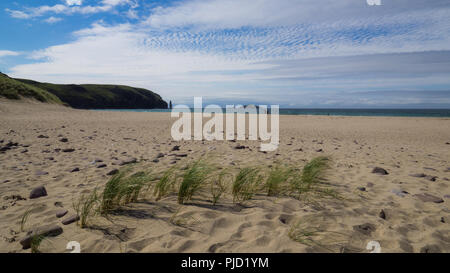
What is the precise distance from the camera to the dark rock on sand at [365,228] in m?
3.08

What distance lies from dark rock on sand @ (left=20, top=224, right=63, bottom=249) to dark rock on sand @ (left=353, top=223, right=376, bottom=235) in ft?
11.9

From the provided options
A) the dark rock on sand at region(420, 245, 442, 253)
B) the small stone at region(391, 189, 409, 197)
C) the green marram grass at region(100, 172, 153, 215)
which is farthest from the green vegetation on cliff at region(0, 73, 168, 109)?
the dark rock on sand at region(420, 245, 442, 253)

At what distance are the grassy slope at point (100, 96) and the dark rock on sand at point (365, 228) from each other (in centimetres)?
12437

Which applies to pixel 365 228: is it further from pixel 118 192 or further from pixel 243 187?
pixel 118 192

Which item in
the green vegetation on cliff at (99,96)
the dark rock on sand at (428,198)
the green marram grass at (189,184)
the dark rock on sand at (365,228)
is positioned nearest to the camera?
the dark rock on sand at (365,228)

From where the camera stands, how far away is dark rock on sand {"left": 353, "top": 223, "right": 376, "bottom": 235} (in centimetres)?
308

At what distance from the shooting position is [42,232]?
9.09 feet

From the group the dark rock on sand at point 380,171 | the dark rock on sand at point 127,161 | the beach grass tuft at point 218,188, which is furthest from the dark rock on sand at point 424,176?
the dark rock on sand at point 127,161

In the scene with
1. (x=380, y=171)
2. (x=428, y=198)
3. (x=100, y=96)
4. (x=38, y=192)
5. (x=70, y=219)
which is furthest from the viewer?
(x=100, y=96)

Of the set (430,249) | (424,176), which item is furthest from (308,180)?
(424,176)

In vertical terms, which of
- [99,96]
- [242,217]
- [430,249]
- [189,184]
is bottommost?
[430,249]

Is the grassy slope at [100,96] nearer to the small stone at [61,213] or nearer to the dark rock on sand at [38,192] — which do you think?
the dark rock on sand at [38,192]

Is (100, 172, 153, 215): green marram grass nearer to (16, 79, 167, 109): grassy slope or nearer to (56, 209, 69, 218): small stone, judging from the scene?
(56, 209, 69, 218): small stone

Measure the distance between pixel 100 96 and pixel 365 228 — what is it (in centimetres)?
13439
